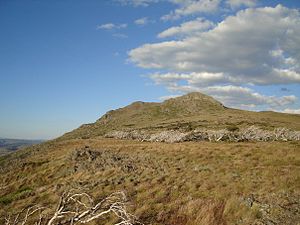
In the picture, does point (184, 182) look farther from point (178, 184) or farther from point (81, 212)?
point (81, 212)

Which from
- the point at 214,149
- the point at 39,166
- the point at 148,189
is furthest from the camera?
the point at 39,166

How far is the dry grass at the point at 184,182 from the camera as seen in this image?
1323 centimetres

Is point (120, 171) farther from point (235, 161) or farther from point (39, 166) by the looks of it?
point (39, 166)

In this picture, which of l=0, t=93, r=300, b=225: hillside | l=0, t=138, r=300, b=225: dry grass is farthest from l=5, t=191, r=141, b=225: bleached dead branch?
l=0, t=138, r=300, b=225: dry grass

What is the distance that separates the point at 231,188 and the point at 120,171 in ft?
32.7

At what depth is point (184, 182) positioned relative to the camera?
62.2 feet

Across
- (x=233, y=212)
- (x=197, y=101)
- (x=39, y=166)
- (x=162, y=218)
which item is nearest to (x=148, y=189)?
(x=162, y=218)

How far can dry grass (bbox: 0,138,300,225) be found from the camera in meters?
13.2

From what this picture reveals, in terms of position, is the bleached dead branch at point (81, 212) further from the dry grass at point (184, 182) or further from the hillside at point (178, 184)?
the dry grass at point (184, 182)

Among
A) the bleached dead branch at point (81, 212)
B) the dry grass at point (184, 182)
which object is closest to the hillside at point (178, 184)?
the dry grass at point (184, 182)

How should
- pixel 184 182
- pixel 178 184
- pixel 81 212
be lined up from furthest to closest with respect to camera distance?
pixel 184 182
pixel 178 184
pixel 81 212

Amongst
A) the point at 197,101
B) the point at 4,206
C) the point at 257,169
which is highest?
the point at 197,101

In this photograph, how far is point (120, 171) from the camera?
2377cm

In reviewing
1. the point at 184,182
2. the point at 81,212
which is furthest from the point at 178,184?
the point at 81,212
